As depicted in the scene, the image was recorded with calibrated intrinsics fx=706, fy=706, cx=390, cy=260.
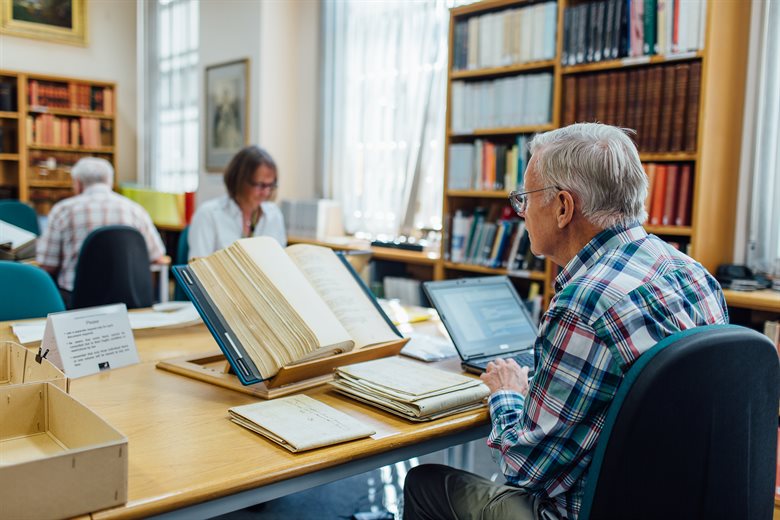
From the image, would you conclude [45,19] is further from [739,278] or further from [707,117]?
[739,278]

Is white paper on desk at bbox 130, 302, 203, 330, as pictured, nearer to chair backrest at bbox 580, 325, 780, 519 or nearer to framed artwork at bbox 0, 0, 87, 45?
chair backrest at bbox 580, 325, 780, 519

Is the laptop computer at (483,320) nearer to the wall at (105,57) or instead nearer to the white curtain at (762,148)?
the white curtain at (762,148)

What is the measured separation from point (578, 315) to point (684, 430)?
0.23 m

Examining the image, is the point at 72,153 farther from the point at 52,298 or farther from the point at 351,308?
the point at 351,308

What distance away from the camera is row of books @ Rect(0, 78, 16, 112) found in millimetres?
5875

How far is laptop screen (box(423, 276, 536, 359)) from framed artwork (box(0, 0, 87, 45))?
4975 mm

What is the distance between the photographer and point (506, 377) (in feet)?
4.77

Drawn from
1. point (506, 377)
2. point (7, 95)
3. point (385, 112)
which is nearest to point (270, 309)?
point (506, 377)

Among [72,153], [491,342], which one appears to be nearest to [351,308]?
[491,342]

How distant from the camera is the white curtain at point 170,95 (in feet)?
19.7

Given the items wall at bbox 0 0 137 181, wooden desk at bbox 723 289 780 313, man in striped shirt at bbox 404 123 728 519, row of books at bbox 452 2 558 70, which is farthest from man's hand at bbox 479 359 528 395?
wall at bbox 0 0 137 181

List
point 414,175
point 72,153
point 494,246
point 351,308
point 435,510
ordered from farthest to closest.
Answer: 1. point 72,153
2. point 414,175
3. point 494,246
4. point 351,308
5. point 435,510

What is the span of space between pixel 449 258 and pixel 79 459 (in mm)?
2982

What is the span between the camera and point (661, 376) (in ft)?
3.20
